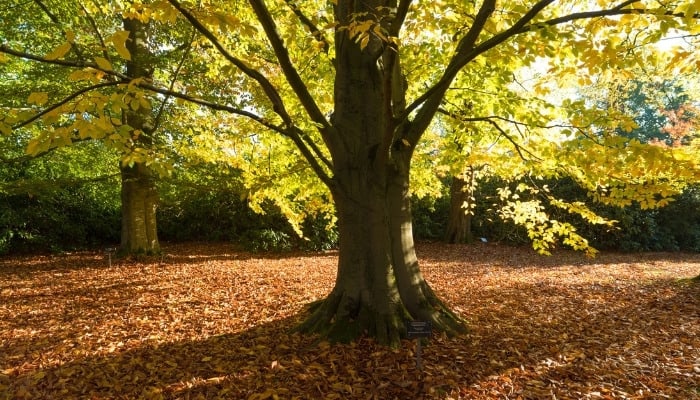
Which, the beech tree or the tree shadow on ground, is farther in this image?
the beech tree

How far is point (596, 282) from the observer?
26.6 ft

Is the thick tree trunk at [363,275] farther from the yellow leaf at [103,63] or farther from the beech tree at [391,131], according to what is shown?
the yellow leaf at [103,63]

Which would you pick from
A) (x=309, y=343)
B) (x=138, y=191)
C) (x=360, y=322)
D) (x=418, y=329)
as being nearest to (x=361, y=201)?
(x=360, y=322)

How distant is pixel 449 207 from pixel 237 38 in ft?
34.6

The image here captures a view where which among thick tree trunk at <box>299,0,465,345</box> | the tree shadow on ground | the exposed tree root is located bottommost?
the tree shadow on ground

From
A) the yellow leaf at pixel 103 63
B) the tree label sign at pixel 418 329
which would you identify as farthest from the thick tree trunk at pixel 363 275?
the yellow leaf at pixel 103 63

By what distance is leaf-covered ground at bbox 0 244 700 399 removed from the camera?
3.43m

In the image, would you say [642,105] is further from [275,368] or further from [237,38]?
[275,368]

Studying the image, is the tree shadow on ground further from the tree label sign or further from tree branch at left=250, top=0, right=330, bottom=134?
tree branch at left=250, top=0, right=330, bottom=134

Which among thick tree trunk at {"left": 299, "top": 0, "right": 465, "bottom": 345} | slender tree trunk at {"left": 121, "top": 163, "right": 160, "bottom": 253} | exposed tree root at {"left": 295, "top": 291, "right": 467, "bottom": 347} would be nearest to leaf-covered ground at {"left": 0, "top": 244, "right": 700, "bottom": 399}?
exposed tree root at {"left": 295, "top": 291, "right": 467, "bottom": 347}

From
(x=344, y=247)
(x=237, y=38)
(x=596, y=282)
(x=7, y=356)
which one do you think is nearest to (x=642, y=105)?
(x=596, y=282)

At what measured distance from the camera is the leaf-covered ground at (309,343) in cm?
343

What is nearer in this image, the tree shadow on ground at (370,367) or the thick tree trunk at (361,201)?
the tree shadow on ground at (370,367)

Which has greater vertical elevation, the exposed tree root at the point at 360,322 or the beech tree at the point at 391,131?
the beech tree at the point at 391,131
